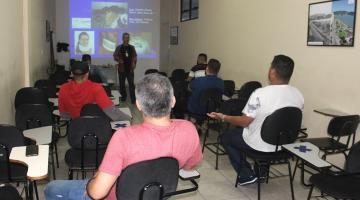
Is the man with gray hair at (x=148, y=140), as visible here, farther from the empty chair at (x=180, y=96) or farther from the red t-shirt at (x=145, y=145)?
the empty chair at (x=180, y=96)

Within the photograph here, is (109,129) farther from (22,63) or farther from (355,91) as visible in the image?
(22,63)

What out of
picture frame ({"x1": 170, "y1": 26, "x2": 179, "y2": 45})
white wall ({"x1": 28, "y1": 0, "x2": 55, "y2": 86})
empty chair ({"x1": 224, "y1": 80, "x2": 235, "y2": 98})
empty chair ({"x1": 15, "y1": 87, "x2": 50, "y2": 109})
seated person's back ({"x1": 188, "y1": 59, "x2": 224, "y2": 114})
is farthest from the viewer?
picture frame ({"x1": 170, "y1": 26, "x2": 179, "y2": 45})

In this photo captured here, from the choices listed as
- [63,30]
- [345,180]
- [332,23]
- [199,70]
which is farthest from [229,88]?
[63,30]

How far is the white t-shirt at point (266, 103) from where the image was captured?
10.5 ft

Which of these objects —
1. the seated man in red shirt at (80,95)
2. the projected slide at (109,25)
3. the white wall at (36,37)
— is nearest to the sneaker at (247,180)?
the seated man in red shirt at (80,95)

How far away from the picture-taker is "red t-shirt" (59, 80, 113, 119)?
369 cm

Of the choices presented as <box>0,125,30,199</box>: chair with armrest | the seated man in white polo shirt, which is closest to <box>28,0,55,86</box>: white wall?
<box>0,125,30,199</box>: chair with armrest

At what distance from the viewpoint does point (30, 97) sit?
4410 millimetres

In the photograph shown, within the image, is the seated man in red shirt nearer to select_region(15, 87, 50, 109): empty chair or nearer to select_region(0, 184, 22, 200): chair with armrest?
select_region(15, 87, 50, 109): empty chair

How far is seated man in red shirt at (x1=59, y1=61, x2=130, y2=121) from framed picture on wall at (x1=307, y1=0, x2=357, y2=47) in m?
2.55

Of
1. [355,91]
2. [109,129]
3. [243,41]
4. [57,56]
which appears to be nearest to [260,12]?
[243,41]

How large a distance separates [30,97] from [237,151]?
261 cm

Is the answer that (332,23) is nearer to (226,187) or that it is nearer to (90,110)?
(226,187)

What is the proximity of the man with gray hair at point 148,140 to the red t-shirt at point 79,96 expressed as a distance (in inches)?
72.9
